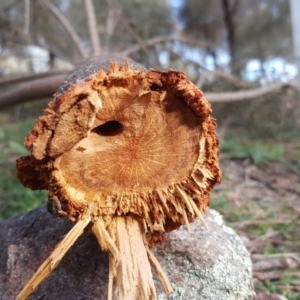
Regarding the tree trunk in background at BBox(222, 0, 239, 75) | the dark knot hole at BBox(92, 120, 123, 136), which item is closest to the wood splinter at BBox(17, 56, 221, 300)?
the dark knot hole at BBox(92, 120, 123, 136)

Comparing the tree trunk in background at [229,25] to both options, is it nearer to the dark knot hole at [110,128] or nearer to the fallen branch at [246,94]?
the fallen branch at [246,94]

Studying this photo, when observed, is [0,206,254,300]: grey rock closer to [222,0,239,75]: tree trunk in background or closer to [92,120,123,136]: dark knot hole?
[92,120,123,136]: dark knot hole

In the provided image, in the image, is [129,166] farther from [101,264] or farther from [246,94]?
[246,94]

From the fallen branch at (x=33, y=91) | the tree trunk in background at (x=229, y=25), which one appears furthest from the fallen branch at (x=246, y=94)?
the tree trunk in background at (x=229, y=25)

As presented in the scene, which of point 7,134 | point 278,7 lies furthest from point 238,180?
point 278,7

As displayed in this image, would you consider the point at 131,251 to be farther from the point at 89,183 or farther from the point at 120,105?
the point at 120,105

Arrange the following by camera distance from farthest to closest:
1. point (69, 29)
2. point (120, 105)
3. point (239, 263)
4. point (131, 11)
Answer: point (131, 11) → point (69, 29) → point (239, 263) → point (120, 105)

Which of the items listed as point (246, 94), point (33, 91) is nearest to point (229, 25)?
point (246, 94)
